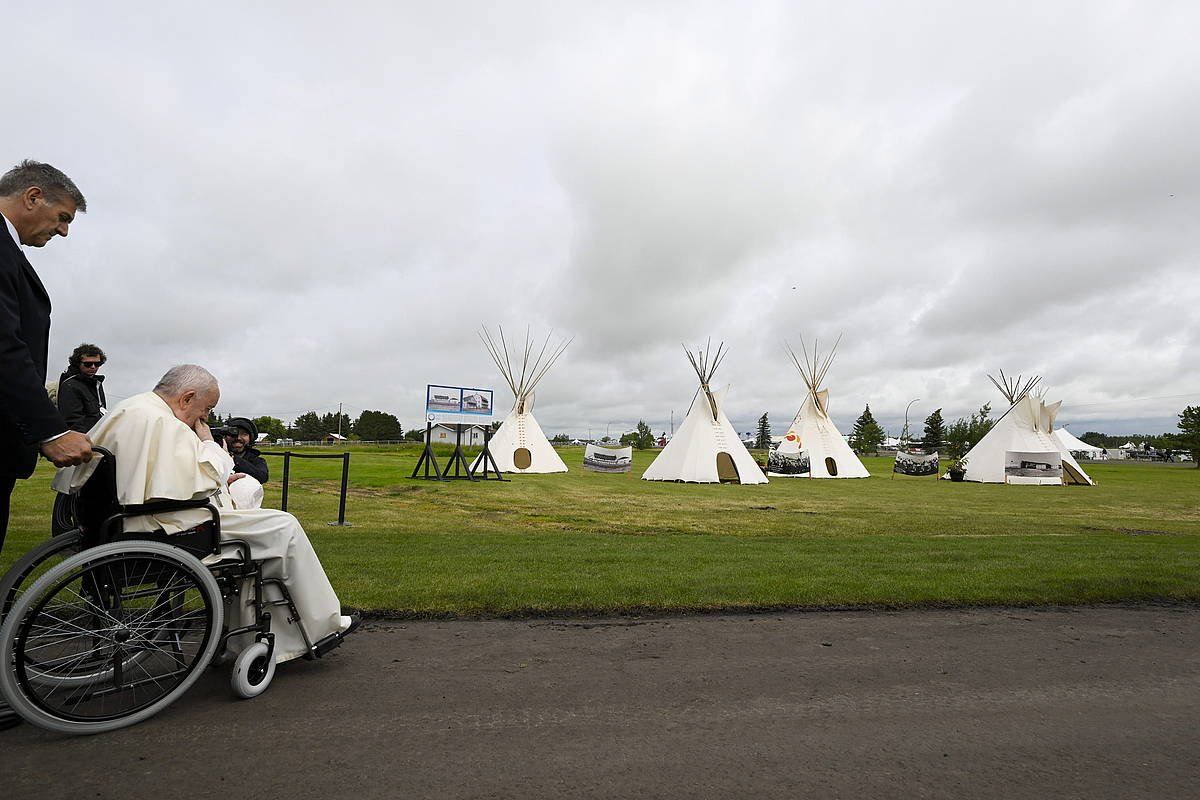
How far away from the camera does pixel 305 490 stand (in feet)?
64.2

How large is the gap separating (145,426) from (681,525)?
418 inches

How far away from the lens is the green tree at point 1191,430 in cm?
6028

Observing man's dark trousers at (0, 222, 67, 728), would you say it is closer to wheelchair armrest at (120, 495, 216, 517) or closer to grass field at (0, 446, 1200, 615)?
wheelchair armrest at (120, 495, 216, 517)

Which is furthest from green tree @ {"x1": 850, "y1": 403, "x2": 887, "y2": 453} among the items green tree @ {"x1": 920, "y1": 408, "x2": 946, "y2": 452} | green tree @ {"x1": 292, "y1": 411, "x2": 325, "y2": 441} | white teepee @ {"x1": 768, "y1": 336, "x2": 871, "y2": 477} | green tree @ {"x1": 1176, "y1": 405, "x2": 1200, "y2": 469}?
green tree @ {"x1": 292, "y1": 411, "x2": 325, "y2": 441}

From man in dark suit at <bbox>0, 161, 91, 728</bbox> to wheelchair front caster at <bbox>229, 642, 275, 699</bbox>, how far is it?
0.92 m

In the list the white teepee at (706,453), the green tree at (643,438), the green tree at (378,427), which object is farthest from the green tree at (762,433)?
the white teepee at (706,453)

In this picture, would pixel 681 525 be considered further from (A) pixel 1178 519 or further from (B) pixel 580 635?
(A) pixel 1178 519

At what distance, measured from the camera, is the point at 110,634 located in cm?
304

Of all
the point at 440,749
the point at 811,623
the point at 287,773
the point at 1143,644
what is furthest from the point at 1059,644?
the point at 287,773

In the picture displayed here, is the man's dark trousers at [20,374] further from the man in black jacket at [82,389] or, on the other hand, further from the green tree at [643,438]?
the green tree at [643,438]

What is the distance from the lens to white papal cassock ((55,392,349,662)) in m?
3.10

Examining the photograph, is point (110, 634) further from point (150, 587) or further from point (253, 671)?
point (253, 671)

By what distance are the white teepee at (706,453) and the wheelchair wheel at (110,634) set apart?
25903mm

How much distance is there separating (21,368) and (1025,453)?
3727cm
